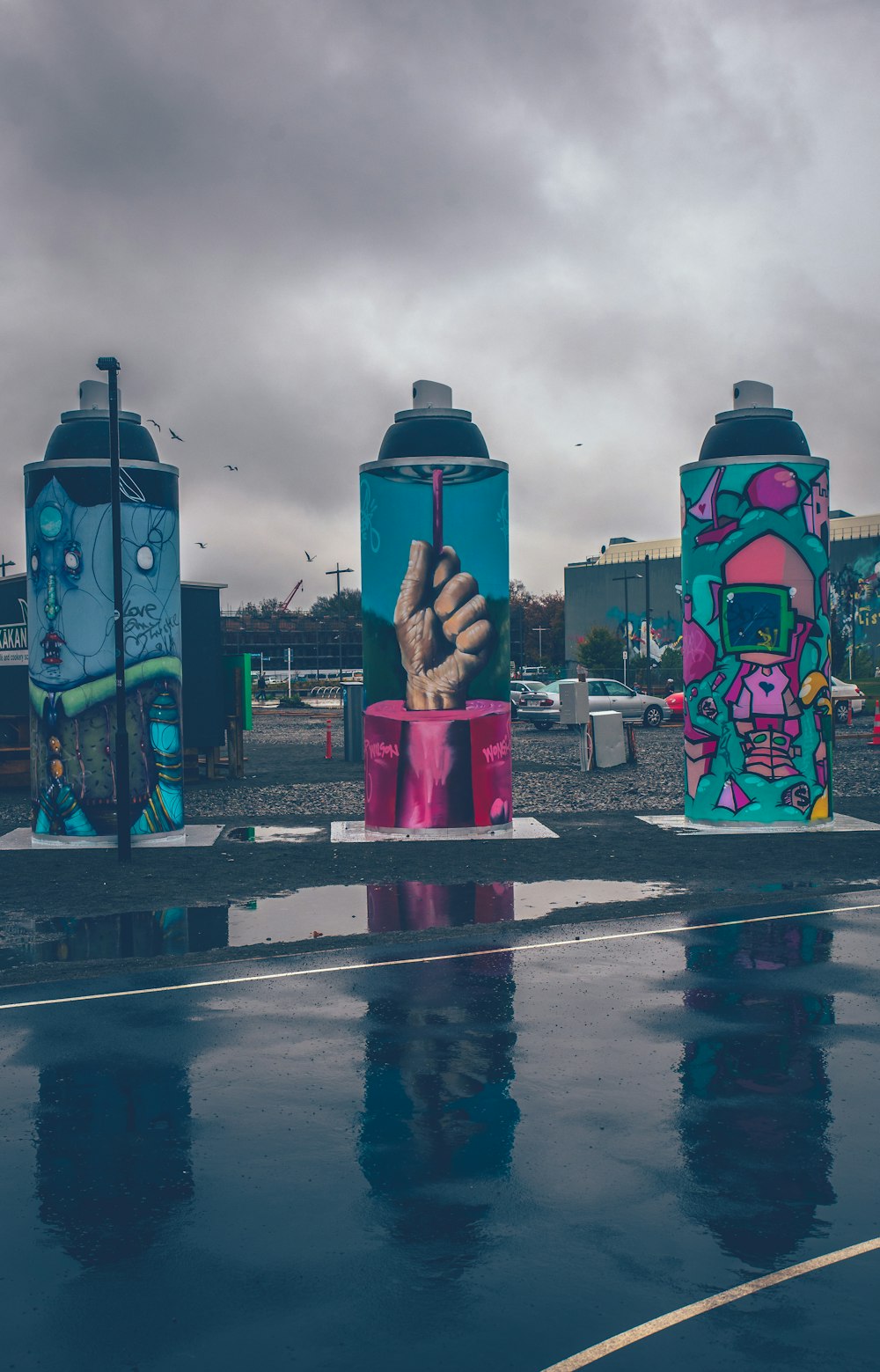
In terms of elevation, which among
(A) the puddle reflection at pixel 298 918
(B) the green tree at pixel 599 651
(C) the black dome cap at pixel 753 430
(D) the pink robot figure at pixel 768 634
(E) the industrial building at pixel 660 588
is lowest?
(A) the puddle reflection at pixel 298 918

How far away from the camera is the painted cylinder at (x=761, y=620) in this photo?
1916 centimetres

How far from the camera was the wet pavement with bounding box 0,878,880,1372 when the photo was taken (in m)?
4.93

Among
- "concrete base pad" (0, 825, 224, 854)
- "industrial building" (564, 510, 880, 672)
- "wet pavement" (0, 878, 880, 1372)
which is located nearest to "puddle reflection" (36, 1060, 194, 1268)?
"wet pavement" (0, 878, 880, 1372)

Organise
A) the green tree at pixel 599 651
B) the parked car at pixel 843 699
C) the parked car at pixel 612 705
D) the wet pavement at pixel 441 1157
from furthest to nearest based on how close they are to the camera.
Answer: the green tree at pixel 599 651, the parked car at pixel 843 699, the parked car at pixel 612 705, the wet pavement at pixel 441 1157

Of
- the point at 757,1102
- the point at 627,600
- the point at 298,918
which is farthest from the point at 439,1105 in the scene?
the point at 627,600

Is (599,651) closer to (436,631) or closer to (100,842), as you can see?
(436,631)

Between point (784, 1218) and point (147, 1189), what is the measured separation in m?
3.03

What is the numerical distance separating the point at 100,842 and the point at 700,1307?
47.5 ft

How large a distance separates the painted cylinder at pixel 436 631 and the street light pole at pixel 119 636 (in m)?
3.70

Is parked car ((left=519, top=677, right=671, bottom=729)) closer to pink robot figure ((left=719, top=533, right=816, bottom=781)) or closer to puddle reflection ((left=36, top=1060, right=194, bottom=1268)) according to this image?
pink robot figure ((left=719, top=533, right=816, bottom=781))

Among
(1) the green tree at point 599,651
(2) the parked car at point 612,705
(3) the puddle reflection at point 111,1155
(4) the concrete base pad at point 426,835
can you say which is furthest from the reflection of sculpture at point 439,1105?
(1) the green tree at point 599,651

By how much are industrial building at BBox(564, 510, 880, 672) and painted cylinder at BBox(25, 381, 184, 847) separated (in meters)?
64.8

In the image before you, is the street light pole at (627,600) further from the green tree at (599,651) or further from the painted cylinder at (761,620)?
the painted cylinder at (761,620)

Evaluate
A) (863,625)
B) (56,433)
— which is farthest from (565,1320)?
(863,625)
